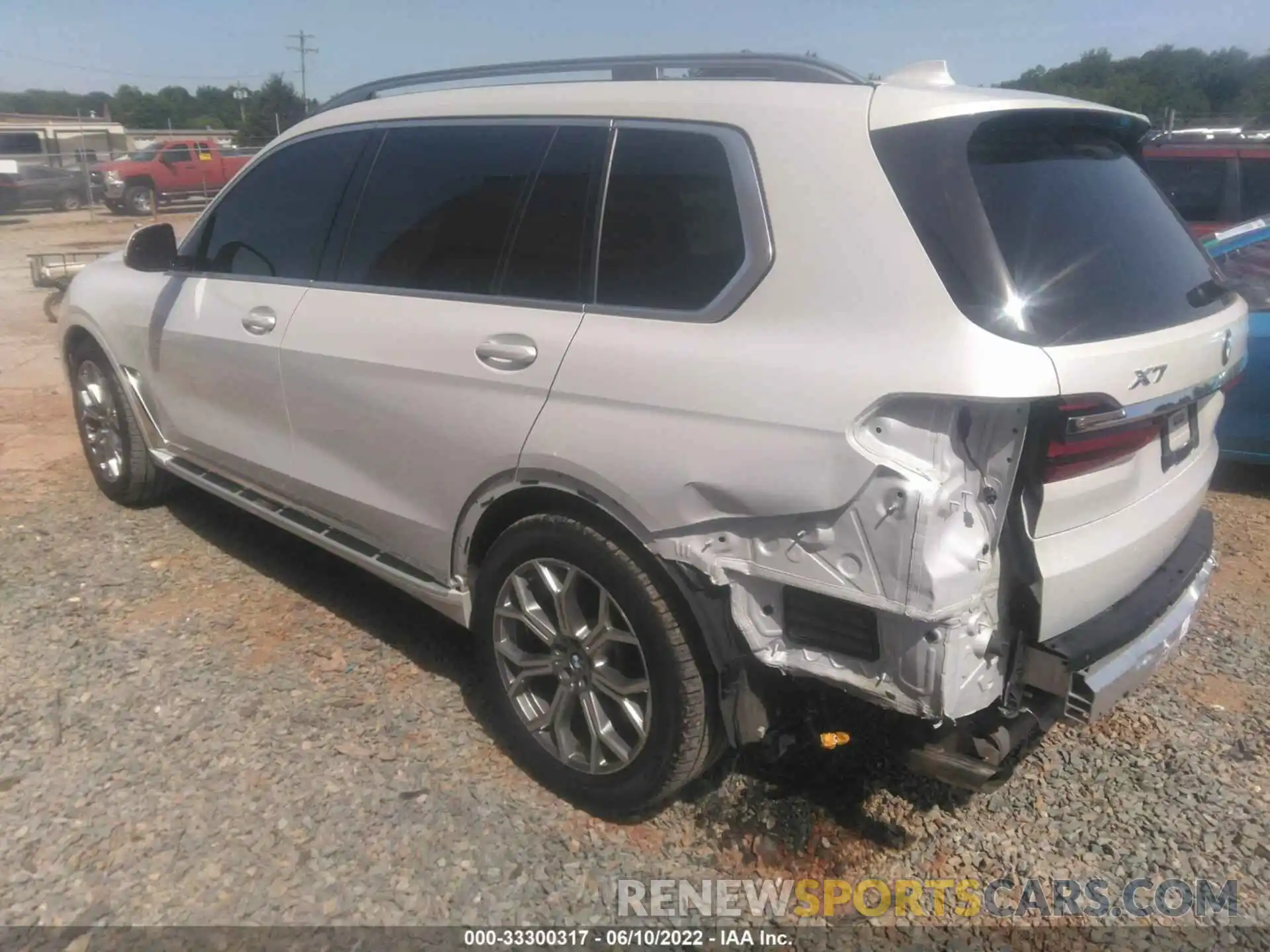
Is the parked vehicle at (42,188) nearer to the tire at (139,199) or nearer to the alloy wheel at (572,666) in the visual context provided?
the tire at (139,199)

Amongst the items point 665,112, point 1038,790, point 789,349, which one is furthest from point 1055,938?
point 665,112

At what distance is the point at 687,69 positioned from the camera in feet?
9.00

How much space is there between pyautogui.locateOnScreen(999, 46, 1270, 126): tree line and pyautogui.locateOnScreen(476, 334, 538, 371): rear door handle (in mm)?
16248

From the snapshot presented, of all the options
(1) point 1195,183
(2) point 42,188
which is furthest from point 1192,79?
(2) point 42,188

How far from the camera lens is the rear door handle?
270cm

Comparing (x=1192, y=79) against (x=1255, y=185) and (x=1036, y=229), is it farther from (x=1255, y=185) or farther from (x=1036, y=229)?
(x=1036, y=229)

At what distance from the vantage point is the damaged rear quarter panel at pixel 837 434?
204cm

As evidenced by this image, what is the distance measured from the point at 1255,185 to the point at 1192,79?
15.8 m

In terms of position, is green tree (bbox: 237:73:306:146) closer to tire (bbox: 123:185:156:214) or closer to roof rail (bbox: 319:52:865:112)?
tire (bbox: 123:185:156:214)

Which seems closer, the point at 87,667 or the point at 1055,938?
the point at 1055,938

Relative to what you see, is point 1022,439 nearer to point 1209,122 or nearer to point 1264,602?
point 1264,602

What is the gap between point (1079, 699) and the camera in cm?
223

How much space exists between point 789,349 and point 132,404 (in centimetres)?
365

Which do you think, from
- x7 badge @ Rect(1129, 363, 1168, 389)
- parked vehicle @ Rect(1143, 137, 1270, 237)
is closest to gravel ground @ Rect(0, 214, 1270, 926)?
x7 badge @ Rect(1129, 363, 1168, 389)
